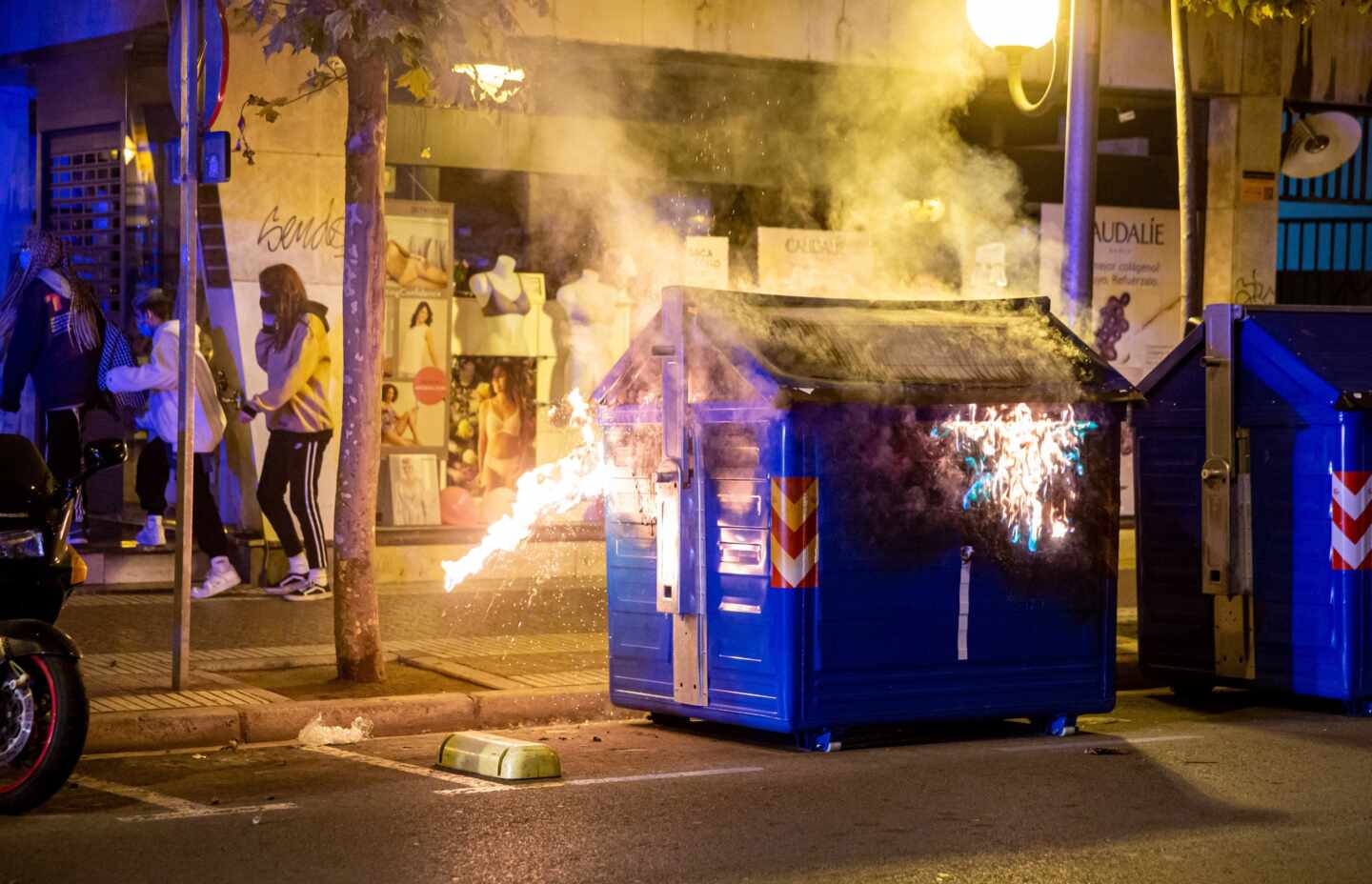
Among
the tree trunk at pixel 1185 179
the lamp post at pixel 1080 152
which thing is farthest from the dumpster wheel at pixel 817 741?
the tree trunk at pixel 1185 179

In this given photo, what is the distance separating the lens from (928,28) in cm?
1514

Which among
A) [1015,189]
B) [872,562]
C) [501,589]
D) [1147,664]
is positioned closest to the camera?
[872,562]

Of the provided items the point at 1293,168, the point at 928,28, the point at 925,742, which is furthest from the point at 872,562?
the point at 1293,168

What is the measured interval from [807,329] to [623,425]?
1015 millimetres

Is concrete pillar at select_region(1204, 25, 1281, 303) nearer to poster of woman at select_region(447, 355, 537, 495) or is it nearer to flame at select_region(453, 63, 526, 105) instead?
poster of woman at select_region(447, 355, 537, 495)

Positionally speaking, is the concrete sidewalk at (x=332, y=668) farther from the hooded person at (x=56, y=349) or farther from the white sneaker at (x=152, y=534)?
the hooded person at (x=56, y=349)

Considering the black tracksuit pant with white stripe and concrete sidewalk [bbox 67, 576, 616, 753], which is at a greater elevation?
the black tracksuit pant with white stripe

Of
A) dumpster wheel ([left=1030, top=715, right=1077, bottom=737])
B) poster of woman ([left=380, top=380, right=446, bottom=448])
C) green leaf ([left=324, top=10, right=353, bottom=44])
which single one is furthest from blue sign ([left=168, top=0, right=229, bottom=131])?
Result: dumpster wheel ([left=1030, top=715, right=1077, bottom=737])

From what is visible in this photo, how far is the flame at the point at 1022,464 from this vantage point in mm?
8555

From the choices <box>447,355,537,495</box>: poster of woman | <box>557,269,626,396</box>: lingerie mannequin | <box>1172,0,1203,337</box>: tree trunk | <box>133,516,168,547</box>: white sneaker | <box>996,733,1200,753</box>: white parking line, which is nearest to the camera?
<box>996,733,1200,753</box>: white parking line

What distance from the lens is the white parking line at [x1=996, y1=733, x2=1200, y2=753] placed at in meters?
8.38

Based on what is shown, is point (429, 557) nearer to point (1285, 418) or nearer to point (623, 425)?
point (623, 425)

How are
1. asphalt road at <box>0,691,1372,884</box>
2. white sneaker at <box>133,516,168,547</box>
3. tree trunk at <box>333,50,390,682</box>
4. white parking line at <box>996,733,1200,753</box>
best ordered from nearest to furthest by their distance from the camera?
asphalt road at <box>0,691,1372,884</box> → white parking line at <box>996,733,1200,753</box> → tree trunk at <box>333,50,390,682</box> → white sneaker at <box>133,516,168,547</box>

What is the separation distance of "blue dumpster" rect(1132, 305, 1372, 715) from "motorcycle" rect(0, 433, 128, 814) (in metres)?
5.51
